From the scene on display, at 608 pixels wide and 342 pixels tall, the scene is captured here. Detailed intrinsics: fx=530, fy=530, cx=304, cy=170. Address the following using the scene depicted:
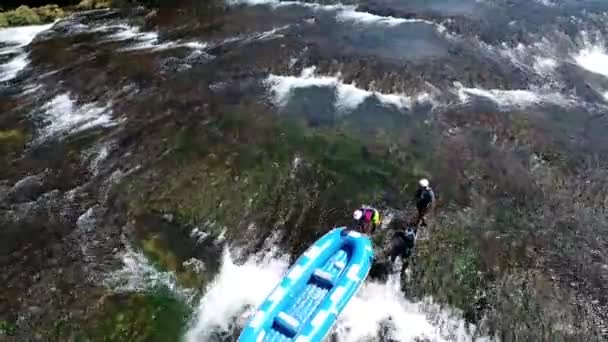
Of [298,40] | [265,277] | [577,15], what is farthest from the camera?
[577,15]

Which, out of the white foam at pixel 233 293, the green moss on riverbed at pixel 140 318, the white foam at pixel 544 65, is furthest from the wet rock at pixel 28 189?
the white foam at pixel 544 65

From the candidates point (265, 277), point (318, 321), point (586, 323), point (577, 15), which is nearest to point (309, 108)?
point (265, 277)

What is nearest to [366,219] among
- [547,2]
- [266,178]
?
[266,178]

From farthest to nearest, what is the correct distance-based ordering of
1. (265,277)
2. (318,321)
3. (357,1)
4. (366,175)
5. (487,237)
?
(357,1) → (366,175) → (487,237) → (265,277) → (318,321)

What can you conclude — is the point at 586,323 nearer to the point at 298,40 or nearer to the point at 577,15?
the point at 298,40

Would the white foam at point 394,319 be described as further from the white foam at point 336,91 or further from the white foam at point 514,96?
the white foam at point 514,96

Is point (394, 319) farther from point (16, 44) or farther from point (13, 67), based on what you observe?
point (16, 44)
